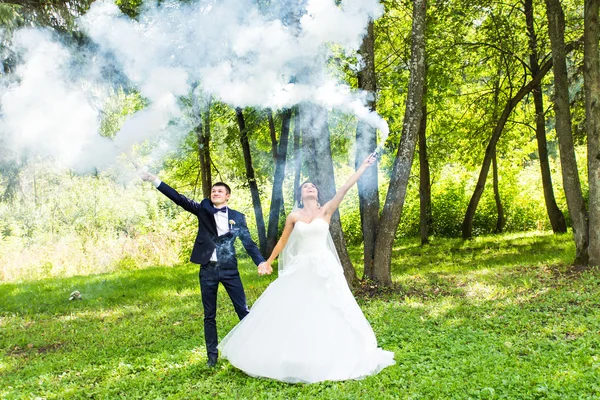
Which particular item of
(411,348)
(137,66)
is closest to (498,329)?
(411,348)

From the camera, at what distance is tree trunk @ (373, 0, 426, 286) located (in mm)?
9266

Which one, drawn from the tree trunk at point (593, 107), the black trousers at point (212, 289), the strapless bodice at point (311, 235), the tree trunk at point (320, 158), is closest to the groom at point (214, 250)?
the black trousers at point (212, 289)

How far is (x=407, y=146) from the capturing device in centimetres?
928

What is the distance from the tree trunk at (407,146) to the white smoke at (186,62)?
0.61 meters

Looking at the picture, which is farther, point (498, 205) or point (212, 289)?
point (498, 205)

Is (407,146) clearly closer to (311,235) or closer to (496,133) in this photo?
(311,235)

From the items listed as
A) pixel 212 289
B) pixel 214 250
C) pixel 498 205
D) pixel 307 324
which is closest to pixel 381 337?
pixel 307 324

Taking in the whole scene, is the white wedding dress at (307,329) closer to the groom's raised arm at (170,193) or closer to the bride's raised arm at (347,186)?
the bride's raised arm at (347,186)

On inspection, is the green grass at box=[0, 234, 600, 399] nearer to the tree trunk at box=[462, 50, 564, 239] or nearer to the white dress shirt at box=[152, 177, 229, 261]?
the white dress shirt at box=[152, 177, 229, 261]

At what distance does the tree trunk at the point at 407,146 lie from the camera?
9266 mm

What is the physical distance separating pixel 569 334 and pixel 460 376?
1991 millimetres

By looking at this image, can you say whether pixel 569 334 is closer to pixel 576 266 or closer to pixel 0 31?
pixel 576 266

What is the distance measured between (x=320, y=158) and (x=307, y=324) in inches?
178

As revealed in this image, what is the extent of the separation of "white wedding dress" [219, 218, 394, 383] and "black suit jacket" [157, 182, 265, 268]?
0.49 meters
